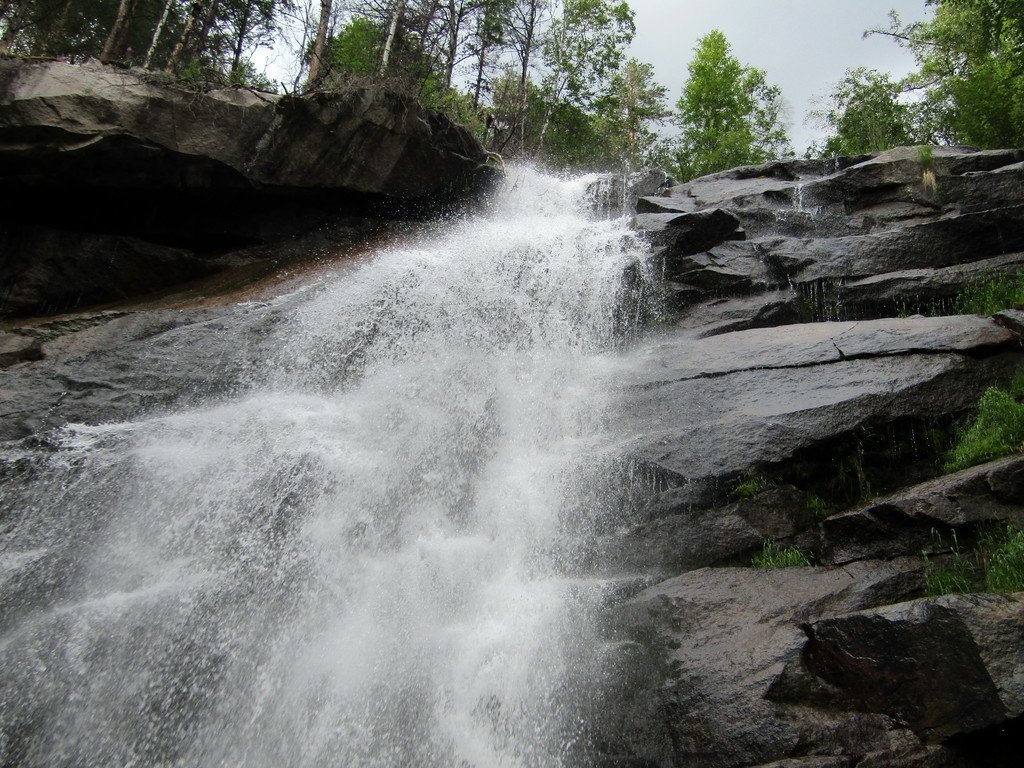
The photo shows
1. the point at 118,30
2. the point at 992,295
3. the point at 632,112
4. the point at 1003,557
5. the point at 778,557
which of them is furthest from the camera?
the point at 632,112

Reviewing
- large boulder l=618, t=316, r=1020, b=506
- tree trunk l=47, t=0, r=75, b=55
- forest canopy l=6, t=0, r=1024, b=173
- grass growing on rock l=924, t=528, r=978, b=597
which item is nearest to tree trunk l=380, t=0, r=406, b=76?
forest canopy l=6, t=0, r=1024, b=173

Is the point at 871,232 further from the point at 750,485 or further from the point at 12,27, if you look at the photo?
the point at 12,27

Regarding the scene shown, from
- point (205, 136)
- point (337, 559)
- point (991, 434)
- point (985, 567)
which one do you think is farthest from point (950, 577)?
point (205, 136)

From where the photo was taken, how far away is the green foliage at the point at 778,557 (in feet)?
20.1

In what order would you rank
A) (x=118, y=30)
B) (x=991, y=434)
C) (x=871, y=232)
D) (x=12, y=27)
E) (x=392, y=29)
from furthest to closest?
1. (x=392, y=29)
2. (x=118, y=30)
3. (x=12, y=27)
4. (x=871, y=232)
5. (x=991, y=434)

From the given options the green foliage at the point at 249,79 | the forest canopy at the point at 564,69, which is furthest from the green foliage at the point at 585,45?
the green foliage at the point at 249,79

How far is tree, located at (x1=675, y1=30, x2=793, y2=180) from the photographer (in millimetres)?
24453

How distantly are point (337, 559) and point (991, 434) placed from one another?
646 cm

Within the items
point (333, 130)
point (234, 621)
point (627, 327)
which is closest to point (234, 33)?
point (333, 130)

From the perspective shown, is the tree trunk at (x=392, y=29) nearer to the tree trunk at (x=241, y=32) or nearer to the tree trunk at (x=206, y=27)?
the tree trunk at (x=206, y=27)

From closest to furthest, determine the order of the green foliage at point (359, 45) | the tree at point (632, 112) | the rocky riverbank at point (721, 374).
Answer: the rocky riverbank at point (721, 374) → the green foliage at point (359, 45) → the tree at point (632, 112)

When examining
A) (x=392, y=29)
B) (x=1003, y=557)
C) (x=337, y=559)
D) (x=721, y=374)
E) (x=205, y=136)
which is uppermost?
(x=392, y=29)

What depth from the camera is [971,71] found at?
61.6ft

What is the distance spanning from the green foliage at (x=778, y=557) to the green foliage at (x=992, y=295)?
195 inches
